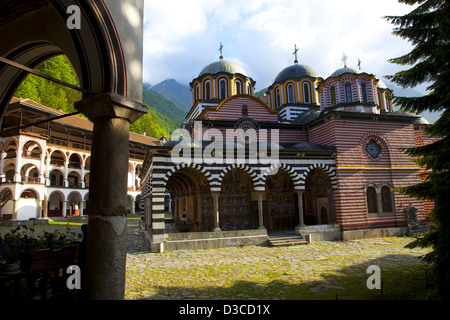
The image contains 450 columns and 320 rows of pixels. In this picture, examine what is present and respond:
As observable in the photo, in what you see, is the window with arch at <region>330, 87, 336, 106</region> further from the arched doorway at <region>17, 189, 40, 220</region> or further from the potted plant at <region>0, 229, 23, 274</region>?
the arched doorway at <region>17, 189, 40, 220</region>

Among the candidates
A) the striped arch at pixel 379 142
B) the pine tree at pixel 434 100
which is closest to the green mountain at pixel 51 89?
the striped arch at pixel 379 142

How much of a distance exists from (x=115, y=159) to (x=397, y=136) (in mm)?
17427

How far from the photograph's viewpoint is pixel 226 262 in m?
9.58

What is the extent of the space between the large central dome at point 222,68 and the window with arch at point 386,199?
41.3 ft

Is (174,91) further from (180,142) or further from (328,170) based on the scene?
(328,170)

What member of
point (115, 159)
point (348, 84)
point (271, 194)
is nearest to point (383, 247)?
point (271, 194)

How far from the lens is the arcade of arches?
1520 centimetres

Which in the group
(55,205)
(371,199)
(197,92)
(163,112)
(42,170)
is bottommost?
(371,199)

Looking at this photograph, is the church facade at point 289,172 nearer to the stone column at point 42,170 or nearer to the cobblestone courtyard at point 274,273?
the cobblestone courtyard at point 274,273

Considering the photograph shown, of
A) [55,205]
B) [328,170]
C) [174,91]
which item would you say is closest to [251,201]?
[328,170]

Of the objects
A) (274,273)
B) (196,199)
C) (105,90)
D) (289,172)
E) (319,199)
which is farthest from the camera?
(319,199)

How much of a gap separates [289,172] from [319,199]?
3380mm

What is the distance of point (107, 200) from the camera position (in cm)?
290

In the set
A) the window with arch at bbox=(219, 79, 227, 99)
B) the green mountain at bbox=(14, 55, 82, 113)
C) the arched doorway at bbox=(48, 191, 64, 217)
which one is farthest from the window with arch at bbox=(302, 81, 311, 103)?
the arched doorway at bbox=(48, 191, 64, 217)
